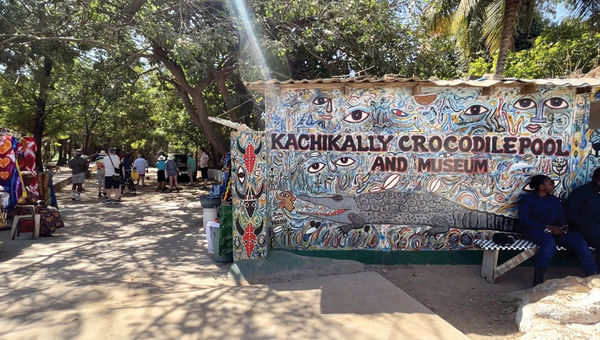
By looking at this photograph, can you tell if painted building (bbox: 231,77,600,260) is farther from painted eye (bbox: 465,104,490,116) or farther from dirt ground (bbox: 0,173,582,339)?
dirt ground (bbox: 0,173,582,339)

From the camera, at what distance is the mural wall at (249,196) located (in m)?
5.33

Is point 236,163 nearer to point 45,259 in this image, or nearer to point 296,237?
point 296,237

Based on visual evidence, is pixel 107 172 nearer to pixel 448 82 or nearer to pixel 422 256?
pixel 422 256

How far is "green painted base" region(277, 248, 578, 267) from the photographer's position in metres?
5.63

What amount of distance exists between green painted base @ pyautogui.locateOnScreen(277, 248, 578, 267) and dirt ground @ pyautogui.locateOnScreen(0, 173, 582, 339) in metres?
0.09

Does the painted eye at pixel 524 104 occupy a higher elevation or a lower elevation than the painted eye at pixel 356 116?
higher

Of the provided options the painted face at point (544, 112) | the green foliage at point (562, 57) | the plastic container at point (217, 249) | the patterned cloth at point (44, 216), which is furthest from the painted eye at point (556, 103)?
the patterned cloth at point (44, 216)

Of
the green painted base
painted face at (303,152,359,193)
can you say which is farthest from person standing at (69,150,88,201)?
painted face at (303,152,359,193)

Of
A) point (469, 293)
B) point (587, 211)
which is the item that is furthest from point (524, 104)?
point (469, 293)

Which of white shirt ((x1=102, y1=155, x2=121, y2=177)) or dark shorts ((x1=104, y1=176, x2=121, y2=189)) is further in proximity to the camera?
dark shorts ((x1=104, y1=176, x2=121, y2=189))

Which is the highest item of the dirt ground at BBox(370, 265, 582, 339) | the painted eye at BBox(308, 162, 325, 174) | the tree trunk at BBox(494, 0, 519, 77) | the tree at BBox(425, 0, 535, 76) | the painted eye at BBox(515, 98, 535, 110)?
the tree at BBox(425, 0, 535, 76)

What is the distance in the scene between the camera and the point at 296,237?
568 cm

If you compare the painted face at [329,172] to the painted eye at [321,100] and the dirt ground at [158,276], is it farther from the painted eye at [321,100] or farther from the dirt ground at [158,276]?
the dirt ground at [158,276]

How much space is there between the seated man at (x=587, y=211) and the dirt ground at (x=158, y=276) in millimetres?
793
